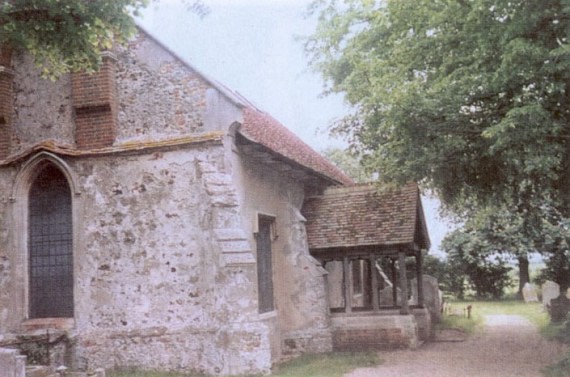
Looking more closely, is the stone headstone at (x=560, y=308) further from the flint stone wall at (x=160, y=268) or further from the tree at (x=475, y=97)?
the flint stone wall at (x=160, y=268)

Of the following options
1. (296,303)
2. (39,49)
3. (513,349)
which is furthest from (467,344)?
(39,49)

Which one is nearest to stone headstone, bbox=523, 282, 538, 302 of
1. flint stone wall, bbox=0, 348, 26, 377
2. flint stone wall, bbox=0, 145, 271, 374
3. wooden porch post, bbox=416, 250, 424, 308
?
wooden porch post, bbox=416, 250, 424, 308

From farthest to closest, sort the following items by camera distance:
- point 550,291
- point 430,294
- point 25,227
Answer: point 550,291 → point 430,294 → point 25,227

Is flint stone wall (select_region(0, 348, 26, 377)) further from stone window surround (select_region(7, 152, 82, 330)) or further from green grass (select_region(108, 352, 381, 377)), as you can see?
stone window surround (select_region(7, 152, 82, 330))

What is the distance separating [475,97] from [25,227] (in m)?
10.5

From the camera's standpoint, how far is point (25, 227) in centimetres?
1452

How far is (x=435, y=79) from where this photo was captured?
535 inches

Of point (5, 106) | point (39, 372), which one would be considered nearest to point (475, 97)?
point (39, 372)

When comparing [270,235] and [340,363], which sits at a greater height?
[270,235]

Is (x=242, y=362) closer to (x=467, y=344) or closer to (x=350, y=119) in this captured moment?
(x=467, y=344)

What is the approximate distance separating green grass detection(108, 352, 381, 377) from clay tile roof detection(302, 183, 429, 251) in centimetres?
311

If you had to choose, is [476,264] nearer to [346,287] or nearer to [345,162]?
[345,162]

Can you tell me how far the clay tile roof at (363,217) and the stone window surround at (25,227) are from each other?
6825 millimetres

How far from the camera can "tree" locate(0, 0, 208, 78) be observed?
1043 centimetres
